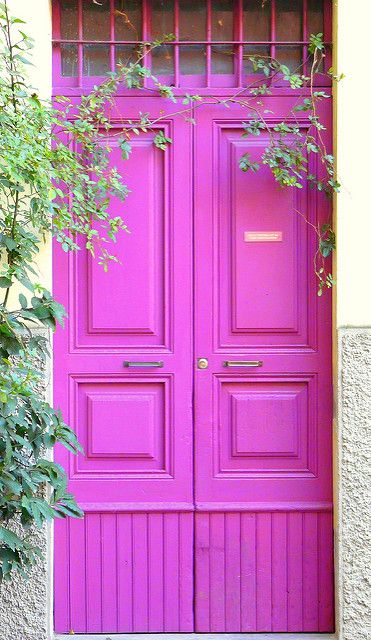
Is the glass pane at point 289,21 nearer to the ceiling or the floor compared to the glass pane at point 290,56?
nearer to the ceiling

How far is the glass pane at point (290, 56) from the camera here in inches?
186

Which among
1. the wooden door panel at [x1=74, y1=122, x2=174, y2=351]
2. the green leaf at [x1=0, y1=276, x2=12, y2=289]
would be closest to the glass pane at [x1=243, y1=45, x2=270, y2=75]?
Result: the wooden door panel at [x1=74, y1=122, x2=174, y2=351]

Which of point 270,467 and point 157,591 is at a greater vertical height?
point 270,467

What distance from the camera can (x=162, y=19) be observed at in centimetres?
468

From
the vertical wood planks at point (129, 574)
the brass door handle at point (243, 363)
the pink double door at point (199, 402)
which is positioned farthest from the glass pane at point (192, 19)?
the vertical wood planks at point (129, 574)

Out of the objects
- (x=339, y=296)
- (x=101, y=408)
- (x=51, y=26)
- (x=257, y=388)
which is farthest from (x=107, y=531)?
(x=51, y=26)

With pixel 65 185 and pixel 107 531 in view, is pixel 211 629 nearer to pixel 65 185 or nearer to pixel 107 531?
pixel 107 531

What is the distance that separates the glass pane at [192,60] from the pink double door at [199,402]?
0.22 metres

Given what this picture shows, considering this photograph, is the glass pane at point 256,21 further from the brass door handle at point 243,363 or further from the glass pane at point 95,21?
the brass door handle at point 243,363

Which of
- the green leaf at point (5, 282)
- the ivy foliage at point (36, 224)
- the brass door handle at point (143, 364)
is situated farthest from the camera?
the brass door handle at point (143, 364)

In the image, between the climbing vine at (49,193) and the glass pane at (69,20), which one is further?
the glass pane at (69,20)

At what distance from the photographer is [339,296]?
14.8 ft

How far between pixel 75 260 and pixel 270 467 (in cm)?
148

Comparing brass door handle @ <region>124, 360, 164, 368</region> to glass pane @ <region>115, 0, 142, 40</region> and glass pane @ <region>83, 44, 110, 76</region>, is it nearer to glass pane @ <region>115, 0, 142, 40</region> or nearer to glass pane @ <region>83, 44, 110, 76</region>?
glass pane @ <region>83, 44, 110, 76</region>
